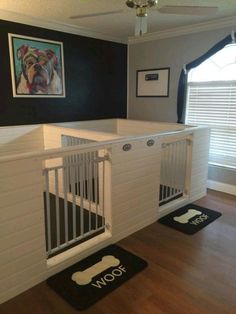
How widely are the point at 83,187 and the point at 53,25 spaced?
260 centimetres

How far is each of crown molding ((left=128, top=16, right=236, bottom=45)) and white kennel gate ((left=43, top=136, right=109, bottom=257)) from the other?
2.42 meters

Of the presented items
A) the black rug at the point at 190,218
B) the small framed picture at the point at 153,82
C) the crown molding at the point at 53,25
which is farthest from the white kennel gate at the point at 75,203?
the small framed picture at the point at 153,82

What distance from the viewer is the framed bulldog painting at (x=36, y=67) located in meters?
3.57

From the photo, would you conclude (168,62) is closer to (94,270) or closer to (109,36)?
(109,36)

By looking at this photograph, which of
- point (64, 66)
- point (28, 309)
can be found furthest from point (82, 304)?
point (64, 66)

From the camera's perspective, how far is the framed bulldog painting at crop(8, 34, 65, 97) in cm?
357

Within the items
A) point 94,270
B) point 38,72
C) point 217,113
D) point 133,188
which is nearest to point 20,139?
point 38,72

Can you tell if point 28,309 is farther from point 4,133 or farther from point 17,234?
point 4,133

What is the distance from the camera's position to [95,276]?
6.82ft

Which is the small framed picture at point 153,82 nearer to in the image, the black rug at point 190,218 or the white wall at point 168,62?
the white wall at point 168,62

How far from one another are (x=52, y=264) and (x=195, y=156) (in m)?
2.22

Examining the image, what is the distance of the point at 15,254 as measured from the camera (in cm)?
185

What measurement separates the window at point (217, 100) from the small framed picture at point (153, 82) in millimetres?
447

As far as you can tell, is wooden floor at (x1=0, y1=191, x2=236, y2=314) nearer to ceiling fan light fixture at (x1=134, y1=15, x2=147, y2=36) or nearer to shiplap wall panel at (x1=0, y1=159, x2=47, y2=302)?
shiplap wall panel at (x1=0, y1=159, x2=47, y2=302)
